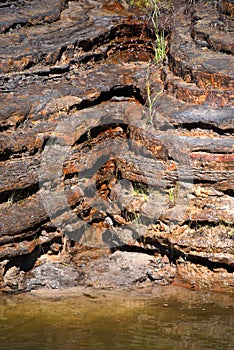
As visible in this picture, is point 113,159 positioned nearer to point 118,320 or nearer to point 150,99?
point 150,99

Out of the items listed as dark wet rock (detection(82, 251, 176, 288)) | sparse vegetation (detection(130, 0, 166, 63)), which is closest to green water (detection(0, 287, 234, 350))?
dark wet rock (detection(82, 251, 176, 288))

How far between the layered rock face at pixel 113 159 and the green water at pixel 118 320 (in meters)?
0.24

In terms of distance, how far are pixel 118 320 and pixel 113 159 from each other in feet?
5.50

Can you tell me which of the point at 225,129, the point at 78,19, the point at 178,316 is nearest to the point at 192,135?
the point at 225,129

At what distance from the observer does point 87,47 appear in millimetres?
5621

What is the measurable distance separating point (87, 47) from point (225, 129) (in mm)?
1589

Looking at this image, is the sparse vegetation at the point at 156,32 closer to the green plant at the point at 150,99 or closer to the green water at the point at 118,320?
the green plant at the point at 150,99

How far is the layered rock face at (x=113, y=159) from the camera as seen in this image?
4.68 metres

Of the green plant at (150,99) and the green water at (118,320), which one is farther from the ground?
the green plant at (150,99)

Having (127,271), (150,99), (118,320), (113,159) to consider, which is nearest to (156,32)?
(150,99)

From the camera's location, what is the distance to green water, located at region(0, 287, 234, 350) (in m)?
3.65

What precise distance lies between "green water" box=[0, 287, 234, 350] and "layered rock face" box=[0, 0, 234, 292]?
0.77 ft

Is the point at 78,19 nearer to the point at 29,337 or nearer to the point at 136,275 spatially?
the point at 136,275

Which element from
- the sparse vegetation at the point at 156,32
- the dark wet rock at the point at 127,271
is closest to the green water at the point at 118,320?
the dark wet rock at the point at 127,271
